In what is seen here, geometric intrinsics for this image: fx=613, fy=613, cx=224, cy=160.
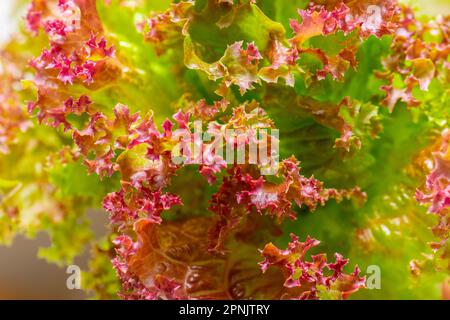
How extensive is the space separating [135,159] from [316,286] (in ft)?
1.25

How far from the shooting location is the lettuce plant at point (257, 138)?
1030mm

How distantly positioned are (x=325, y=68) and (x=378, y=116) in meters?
0.18

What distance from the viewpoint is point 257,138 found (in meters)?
1.02

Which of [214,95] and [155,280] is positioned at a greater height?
[214,95]

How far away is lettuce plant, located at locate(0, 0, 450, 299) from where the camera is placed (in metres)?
1.03

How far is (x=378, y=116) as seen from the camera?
3.84 feet

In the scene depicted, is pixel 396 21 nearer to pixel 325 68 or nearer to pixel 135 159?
pixel 325 68

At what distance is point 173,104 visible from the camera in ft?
3.90
